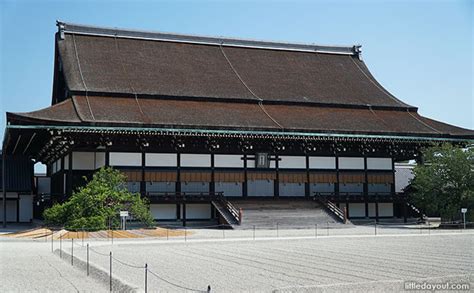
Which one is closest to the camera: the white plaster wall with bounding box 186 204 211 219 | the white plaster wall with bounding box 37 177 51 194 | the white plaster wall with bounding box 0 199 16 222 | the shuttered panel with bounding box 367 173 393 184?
the white plaster wall with bounding box 186 204 211 219

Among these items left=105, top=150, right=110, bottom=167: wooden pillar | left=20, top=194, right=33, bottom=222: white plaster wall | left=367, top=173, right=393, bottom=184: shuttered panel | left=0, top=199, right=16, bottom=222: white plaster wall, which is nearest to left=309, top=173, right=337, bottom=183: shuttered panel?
left=367, top=173, right=393, bottom=184: shuttered panel

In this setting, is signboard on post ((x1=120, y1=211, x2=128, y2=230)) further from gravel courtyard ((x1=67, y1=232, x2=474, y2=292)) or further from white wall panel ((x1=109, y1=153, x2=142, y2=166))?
white wall panel ((x1=109, y1=153, x2=142, y2=166))

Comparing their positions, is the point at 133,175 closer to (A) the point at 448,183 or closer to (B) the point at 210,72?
(B) the point at 210,72

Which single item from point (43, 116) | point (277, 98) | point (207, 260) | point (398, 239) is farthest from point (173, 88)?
point (207, 260)

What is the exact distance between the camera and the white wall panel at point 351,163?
36312 millimetres

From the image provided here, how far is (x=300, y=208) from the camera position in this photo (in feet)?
111

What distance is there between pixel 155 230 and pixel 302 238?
690cm

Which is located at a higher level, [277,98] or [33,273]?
[277,98]

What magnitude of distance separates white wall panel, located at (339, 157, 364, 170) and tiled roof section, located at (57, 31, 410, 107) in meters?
4.44

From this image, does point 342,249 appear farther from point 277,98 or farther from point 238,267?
point 277,98

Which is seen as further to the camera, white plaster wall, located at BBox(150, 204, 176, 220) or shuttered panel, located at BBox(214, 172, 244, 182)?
shuttered panel, located at BBox(214, 172, 244, 182)

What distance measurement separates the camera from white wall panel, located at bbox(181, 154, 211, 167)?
33344 millimetres

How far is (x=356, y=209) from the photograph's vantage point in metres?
36.9

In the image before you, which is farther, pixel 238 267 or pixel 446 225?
pixel 446 225
